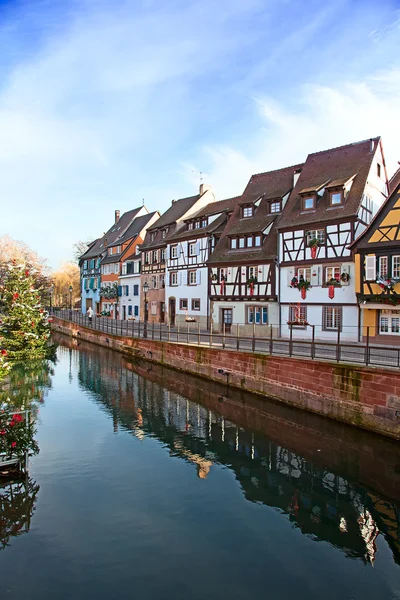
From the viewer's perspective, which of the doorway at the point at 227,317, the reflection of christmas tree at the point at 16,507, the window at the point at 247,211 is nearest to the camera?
the reflection of christmas tree at the point at 16,507

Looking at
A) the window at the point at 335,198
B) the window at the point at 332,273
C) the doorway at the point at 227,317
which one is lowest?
the doorway at the point at 227,317

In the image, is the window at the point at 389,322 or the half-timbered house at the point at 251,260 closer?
the window at the point at 389,322

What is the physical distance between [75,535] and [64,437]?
5904 mm

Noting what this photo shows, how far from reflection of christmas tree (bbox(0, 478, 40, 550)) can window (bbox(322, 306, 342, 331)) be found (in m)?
17.6

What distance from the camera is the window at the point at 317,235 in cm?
2439

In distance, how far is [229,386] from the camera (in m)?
20.1

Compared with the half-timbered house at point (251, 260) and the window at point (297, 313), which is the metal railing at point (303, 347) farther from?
the half-timbered house at point (251, 260)

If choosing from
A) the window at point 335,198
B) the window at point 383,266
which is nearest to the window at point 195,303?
the window at point 335,198

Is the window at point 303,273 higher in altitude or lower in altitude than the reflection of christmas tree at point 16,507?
higher

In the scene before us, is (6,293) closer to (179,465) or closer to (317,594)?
(179,465)

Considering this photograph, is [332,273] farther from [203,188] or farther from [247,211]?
[203,188]

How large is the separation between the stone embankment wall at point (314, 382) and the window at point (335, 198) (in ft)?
35.7

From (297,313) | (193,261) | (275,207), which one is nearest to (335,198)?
(275,207)

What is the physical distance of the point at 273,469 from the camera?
11609 mm
